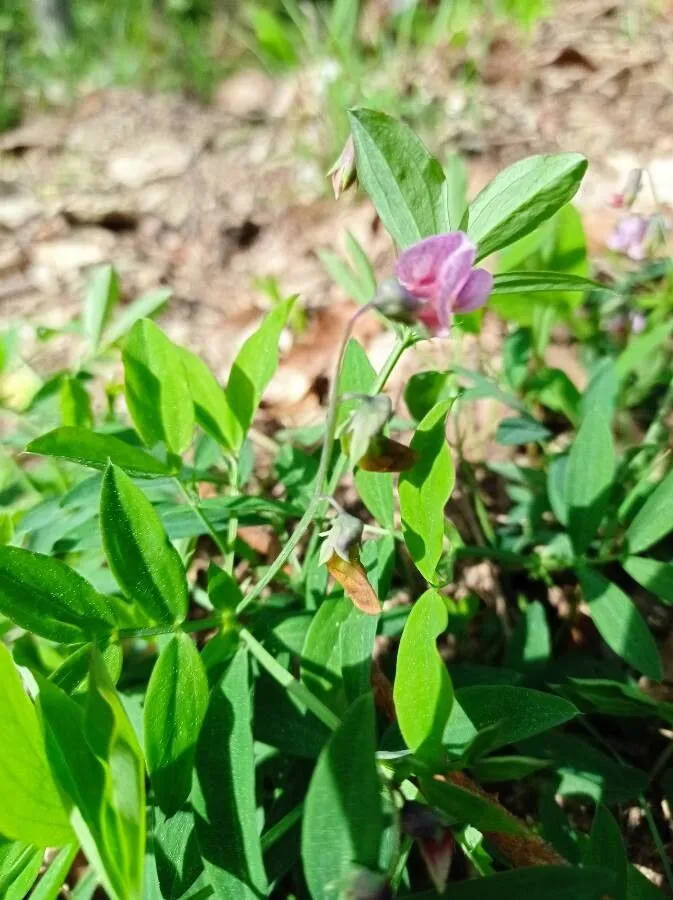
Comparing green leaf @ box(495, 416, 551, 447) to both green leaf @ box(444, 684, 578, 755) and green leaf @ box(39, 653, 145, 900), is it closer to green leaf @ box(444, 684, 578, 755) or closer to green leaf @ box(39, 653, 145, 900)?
green leaf @ box(444, 684, 578, 755)

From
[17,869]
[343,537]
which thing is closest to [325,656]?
[343,537]

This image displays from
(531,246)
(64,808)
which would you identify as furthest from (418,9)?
(64,808)

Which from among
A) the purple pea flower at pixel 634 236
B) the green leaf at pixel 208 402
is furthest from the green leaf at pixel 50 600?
the purple pea flower at pixel 634 236

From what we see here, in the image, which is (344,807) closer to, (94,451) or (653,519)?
(94,451)

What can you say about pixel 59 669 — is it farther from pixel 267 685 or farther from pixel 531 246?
pixel 531 246

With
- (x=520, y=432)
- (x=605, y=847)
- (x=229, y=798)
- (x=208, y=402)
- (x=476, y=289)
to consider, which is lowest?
(x=605, y=847)

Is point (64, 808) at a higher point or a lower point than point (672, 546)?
higher

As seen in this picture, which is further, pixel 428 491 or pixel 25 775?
pixel 428 491
